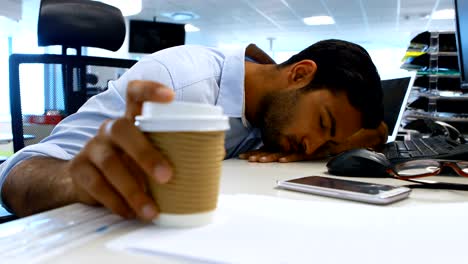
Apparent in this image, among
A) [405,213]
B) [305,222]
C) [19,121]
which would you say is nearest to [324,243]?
[305,222]

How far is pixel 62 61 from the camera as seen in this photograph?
150 cm

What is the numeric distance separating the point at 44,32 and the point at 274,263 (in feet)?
4.42

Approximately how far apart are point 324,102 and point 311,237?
74cm

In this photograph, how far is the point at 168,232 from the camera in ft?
1.30

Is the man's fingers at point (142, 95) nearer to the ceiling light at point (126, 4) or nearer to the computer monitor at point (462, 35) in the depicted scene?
the computer monitor at point (462, 35)

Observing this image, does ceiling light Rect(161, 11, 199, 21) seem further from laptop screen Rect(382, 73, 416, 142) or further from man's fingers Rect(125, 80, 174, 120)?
man's fingers Rect(125, 80, 174, 120)

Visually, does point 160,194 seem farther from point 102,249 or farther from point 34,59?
point 34,59

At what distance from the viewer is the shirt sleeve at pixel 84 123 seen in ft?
2.43

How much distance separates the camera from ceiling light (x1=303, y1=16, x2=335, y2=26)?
7018 mm

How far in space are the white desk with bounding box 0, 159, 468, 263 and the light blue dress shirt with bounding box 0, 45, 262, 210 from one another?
173mm

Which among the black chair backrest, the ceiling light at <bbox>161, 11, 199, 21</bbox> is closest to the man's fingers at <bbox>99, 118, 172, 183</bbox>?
the black chair backrest

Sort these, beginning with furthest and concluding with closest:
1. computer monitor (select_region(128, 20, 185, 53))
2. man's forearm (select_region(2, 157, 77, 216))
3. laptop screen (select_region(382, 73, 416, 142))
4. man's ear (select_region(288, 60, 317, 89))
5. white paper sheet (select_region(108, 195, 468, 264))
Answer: computer monitor (select_region(128, 20, 185, 53)) < laptop screen (select_region(382, 73, 416, 142)) < man's ear (select_region(288, 60, 317, 89)) < man's forearm (select_region(2, 157, 77, 216)) < white paper sheet (select_region(108, 195, 468, 264))

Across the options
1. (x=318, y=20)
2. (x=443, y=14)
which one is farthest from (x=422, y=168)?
(x=443, y=14)

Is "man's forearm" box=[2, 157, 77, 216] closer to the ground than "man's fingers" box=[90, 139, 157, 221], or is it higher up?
closer to the ground
